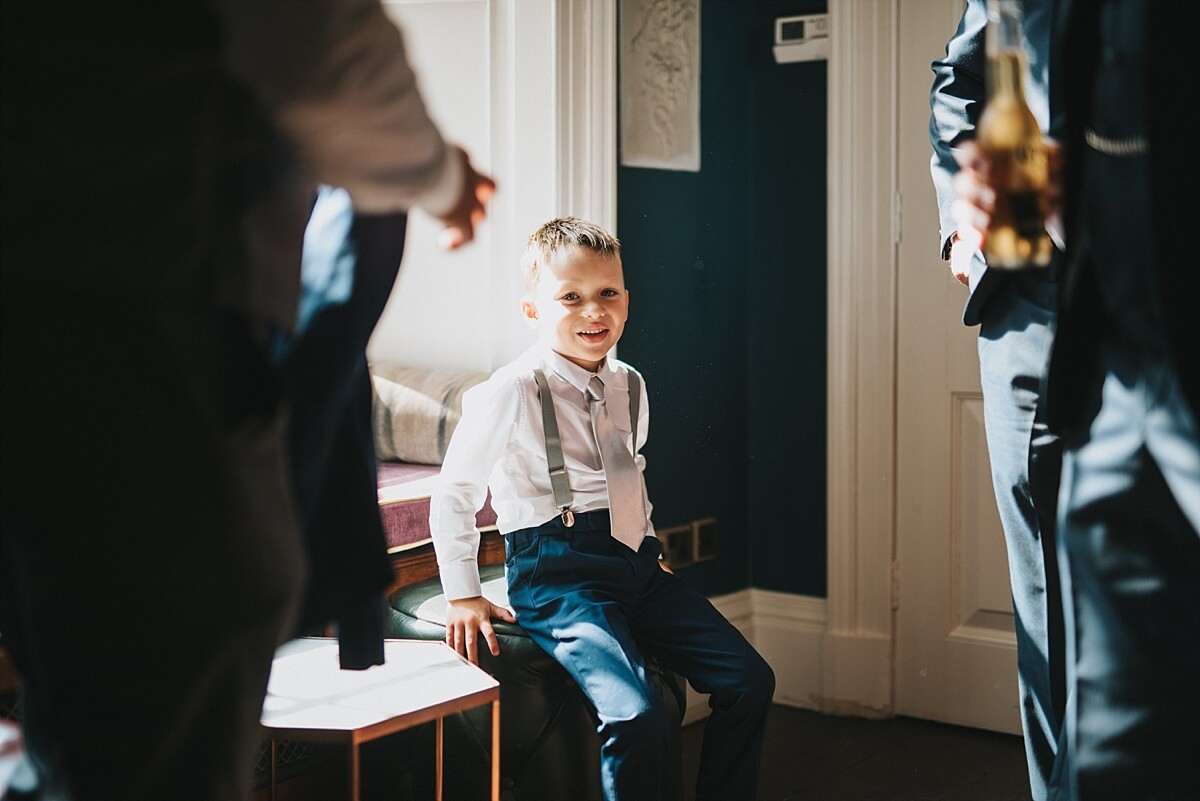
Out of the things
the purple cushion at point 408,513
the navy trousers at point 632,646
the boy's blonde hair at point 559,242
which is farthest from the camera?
the purple cushion at point 408,513

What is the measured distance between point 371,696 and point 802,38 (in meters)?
1.93

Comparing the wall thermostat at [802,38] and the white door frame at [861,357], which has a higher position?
the wall thermostat at [802,38]

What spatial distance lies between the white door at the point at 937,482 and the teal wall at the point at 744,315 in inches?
8.2

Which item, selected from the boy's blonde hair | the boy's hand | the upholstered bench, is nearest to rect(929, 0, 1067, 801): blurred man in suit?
the upholstered bench

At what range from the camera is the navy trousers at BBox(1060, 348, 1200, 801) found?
4.06 ft

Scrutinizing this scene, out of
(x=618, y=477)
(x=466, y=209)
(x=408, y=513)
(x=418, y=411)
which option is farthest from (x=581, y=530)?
(x=466, y=209)

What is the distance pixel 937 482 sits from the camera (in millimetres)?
2967

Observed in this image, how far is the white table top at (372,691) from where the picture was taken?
5.92 feet

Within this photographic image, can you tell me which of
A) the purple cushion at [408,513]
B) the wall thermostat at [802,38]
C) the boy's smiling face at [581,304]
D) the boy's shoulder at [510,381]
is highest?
the wall thermostat at [802,38]

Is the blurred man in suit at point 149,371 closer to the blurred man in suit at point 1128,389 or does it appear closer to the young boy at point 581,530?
the blurred man in suit at point 1128,389

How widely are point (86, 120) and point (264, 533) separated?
0.33m

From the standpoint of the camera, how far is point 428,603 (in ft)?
7.68

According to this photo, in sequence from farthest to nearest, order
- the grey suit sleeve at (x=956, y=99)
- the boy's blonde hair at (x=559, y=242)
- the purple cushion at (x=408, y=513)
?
the purple cushion at (x=408, y=513) < the boy's blonde hair at (x=559, y=242) < the grey suit sleeve at (x=956, y=99)

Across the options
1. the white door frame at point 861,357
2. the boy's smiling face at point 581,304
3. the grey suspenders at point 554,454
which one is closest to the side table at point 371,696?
the grey suspenders at point 554,454
